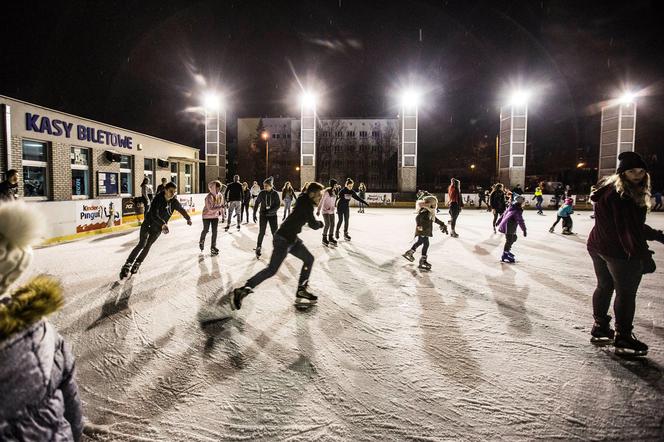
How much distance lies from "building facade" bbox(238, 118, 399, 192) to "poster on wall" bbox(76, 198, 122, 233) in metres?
40.2

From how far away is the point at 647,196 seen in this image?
2.99 m

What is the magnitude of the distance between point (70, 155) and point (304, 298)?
14255 millimetres

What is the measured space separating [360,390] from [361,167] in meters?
57.3

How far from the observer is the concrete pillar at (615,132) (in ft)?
83.0

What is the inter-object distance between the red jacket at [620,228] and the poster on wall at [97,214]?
12.2m

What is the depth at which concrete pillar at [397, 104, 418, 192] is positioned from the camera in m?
27.8

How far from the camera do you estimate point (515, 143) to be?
26719 millimetres

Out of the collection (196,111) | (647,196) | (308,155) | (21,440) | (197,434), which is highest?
(196,111)

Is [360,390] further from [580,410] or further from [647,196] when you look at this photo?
[647,196]

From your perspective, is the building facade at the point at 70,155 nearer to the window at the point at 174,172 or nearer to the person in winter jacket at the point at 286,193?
the window at the point at 174,172

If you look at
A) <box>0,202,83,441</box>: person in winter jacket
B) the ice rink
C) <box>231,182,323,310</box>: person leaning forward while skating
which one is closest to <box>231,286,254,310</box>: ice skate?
<box>231,182,323,310</box>: person leaning forward while skating

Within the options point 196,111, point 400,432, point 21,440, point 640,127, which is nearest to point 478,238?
point 400,432

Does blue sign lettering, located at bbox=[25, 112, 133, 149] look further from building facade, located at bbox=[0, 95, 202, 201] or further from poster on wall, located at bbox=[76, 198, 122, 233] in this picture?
poster on wall, located at bbox=[76, 198, 122, 233]

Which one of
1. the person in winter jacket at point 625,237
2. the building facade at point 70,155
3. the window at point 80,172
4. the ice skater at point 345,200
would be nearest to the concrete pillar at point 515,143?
the ice skater at point 345,200
